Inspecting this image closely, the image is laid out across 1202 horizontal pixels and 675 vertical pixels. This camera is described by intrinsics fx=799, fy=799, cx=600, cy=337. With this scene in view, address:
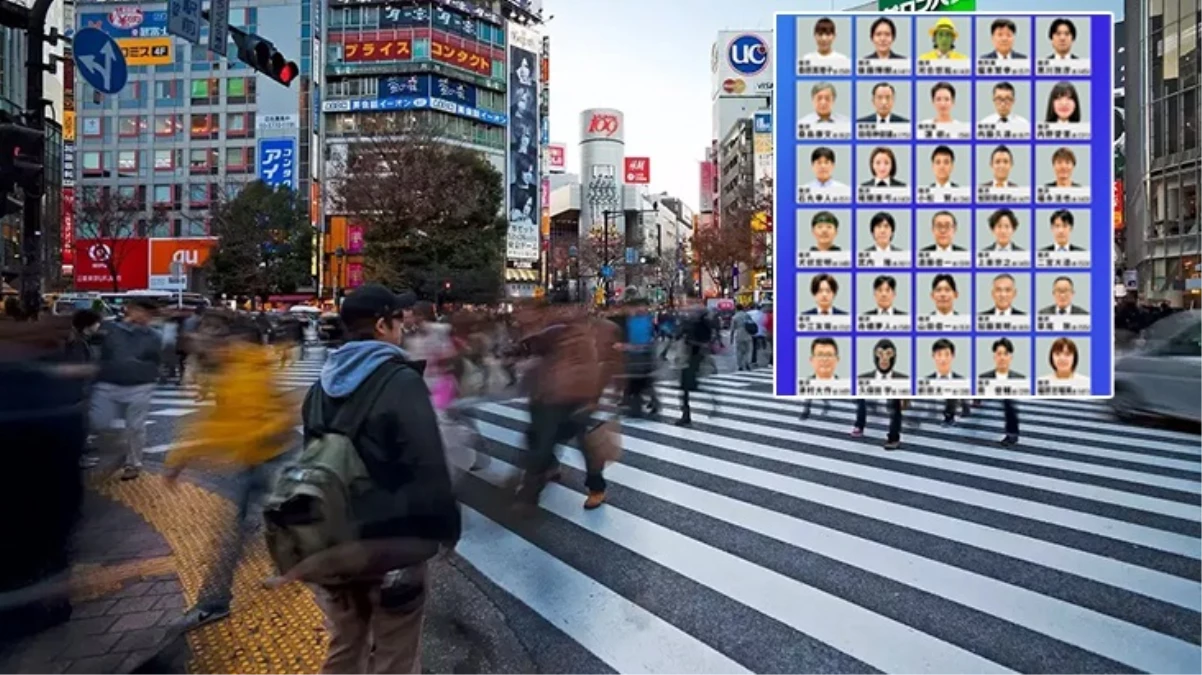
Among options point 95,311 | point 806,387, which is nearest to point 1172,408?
point 806,387

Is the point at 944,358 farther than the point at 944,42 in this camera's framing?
Yes

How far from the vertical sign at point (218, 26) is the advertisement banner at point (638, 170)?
109558 millimetres

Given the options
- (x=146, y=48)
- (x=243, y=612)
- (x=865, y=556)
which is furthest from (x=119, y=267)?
(x=865, y=556)

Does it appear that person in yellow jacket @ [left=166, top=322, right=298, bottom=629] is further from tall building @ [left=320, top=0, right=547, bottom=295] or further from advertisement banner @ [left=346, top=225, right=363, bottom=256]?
advertisement banner @ [left=346, top=225, right=363, bottom=256]

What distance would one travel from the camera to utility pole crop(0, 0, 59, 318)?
23.2 feet

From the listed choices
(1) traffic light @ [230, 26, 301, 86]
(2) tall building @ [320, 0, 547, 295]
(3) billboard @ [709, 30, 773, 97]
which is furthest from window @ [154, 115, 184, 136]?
(1) traffic light @ [230, 26, 301, 86]

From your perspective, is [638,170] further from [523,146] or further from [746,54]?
[523,146]

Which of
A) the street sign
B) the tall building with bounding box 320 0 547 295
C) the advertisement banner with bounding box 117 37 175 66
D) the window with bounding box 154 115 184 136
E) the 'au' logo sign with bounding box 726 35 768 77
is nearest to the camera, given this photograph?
the street sign

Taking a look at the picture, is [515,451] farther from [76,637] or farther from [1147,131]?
[1147,131]

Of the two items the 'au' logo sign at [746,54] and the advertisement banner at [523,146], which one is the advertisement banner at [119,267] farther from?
the 'au' logo sign at [746,54]

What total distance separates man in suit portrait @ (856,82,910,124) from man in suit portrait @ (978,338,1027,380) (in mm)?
1001

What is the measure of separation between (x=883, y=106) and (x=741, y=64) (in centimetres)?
8408

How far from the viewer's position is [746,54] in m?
81.6

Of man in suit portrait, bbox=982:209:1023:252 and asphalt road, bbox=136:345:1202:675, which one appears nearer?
man in suit portrait, bbox=982:209:1023:252
